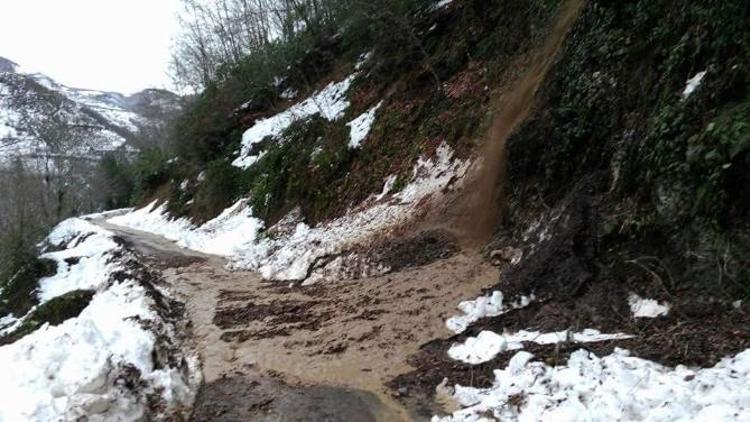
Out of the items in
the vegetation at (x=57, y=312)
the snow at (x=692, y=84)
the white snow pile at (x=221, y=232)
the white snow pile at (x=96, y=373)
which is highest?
the white snow pile at (x=221, y=232)

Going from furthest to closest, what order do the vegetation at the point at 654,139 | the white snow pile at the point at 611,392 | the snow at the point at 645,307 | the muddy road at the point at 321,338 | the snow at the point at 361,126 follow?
1. the snow at the point at 361,126
2. the muddy road at the point at 321,338
3. the snow at the point at 645,307
4. the vegetation at the point at 654,139
5. the white snow pile at the point at 611,392

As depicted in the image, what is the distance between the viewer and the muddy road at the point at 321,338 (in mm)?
5750

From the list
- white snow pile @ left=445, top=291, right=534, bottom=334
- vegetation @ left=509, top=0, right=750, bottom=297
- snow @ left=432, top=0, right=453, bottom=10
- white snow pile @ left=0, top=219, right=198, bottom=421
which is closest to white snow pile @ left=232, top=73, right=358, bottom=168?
snow @ left=432, top=0, right=453, bottom=10

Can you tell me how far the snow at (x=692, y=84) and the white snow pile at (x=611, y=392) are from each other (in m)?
3.55

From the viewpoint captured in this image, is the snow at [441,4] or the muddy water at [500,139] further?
the snow at [441,4]

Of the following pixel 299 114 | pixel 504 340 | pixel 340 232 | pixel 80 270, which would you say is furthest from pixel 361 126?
pixel 504 340

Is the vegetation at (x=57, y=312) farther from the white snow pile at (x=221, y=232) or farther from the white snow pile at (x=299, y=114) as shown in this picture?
the white snow pile at (x=299, y=114)

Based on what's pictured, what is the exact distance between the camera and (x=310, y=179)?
1669 centimetres

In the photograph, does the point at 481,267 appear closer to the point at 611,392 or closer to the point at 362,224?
the point at 362,224

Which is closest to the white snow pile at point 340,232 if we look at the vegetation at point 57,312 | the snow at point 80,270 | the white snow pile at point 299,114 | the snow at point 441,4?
the snow at point 80,270

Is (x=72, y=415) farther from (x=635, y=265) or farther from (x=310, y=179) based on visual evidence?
(x=310, y=179)

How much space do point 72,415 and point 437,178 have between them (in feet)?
29.0

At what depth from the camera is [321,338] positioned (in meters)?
7.86

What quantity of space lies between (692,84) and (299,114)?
17608 mm
